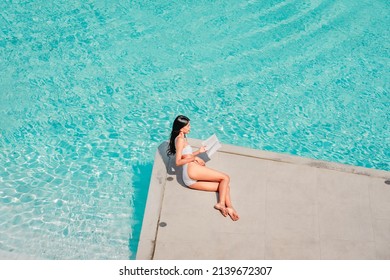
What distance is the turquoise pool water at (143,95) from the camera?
9148mm

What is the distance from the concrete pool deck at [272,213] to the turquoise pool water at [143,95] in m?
0.99

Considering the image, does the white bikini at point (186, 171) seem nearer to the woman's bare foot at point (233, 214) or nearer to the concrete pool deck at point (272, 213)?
the concrete pool deck at point (272, 213)

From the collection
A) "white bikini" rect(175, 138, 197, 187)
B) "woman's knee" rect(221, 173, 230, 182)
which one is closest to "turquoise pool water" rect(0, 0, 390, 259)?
"white bikini" rect(175, 138, 197, 187)

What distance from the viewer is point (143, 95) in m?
11.3

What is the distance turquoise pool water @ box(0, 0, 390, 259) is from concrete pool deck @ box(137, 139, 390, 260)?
3.25ft

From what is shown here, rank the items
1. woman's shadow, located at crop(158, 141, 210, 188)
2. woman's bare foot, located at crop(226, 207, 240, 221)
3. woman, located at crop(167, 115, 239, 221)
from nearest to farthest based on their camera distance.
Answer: woman's bare foot, located at crop(226, 207, 240, 221), woman, located at crop(167, 115, 239, 221), woman's shadow, located at crop(158, 141, 210, 188)

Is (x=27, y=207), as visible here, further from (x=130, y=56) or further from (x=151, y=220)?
(x=130, y=56)

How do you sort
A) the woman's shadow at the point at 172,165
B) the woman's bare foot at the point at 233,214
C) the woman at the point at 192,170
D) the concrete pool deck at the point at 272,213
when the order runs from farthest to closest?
1. the woman's shadow at the point at 172,165
2. the woman at the point at 192,170
3. the woman's bare foot at the point at 233,214
4. the concrete pool deck at the point at 272,213

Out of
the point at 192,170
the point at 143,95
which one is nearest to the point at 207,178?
→ the point at 192,170

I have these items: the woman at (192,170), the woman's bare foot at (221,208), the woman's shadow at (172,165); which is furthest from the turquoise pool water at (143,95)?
the woman's bare foot at (221,208)

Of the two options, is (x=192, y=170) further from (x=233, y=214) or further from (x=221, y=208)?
(x=233, y=214)

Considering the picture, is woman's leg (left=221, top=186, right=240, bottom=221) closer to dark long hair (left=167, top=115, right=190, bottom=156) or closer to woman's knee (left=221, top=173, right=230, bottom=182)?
woman's knee (left=221, top=173, right=230, bottom=182)

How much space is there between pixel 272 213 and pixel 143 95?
4.34 m

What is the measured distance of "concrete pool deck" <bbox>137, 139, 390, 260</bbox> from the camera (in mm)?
7648
